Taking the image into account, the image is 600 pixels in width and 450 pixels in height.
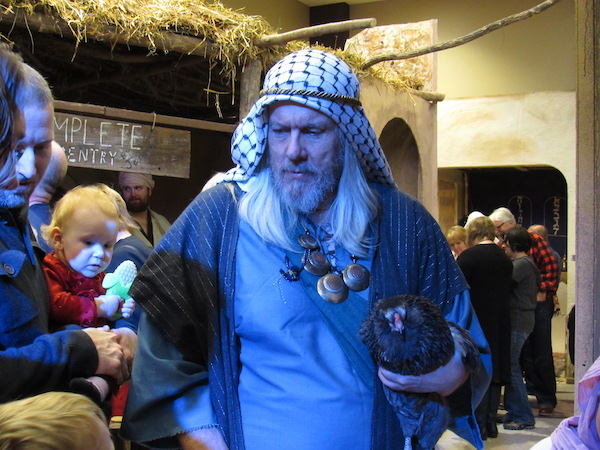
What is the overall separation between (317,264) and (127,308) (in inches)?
34.3

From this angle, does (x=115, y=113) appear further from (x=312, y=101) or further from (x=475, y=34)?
(x=312, y=101)

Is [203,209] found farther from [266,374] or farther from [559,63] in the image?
[559,63]

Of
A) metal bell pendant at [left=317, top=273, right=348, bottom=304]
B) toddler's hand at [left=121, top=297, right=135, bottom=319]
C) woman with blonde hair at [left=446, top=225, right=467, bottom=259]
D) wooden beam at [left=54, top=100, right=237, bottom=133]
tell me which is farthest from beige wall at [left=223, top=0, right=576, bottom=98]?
metal bell pendant at [left=317, top=273, right=348, bottom=304]

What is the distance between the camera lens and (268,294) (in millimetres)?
1975

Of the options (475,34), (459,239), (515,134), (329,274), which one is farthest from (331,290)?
(515,134)

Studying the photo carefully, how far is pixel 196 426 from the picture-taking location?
190 centimetres

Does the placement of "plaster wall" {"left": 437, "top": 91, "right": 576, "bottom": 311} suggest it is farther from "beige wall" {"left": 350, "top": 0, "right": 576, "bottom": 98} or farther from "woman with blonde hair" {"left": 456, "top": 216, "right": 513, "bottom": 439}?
"woman with blonde hair" {"left": 456, "top": 216, "right": 513, "bottom": 439}

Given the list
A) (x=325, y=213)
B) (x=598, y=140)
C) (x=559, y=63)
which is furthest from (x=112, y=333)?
(x=559, y=63)

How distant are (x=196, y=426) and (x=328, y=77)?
105 centimetres

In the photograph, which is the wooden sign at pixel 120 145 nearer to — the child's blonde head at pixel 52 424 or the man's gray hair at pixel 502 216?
the child's blonde head at pixel 52 424

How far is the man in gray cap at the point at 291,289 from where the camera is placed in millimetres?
1903

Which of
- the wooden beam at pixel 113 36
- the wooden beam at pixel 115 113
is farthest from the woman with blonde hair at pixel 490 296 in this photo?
the wooden beam at pixel 113 36

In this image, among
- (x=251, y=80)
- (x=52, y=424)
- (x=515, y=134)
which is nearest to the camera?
(x=52, y=424)

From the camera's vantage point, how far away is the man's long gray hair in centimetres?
207
